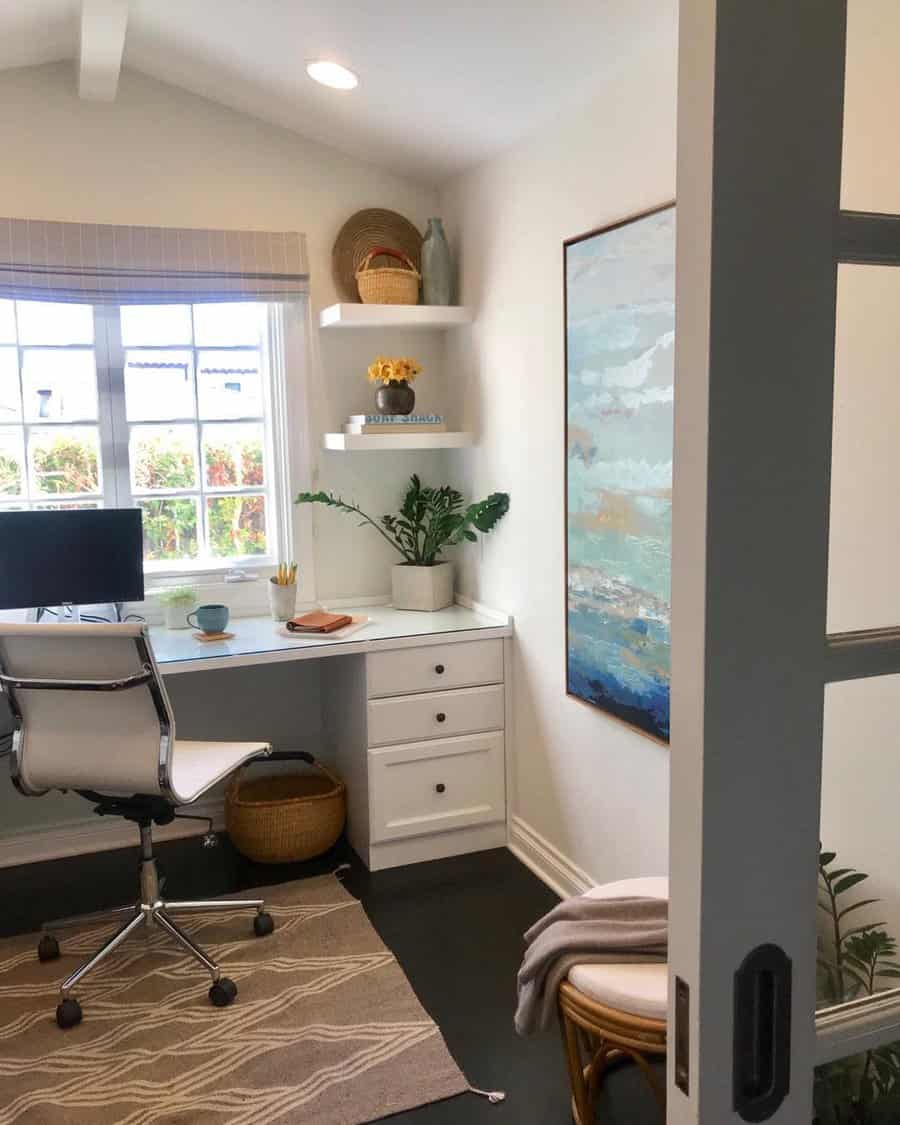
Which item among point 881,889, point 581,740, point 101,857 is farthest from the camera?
point 101,857

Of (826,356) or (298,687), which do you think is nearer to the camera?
(826,356)

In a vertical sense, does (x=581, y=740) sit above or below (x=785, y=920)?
below

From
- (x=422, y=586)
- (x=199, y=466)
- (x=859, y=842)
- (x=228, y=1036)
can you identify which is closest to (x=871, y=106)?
(x=859, y=842)

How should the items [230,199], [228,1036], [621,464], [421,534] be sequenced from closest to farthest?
[228,1036] → [621,464] → [230,199] → [421,534]

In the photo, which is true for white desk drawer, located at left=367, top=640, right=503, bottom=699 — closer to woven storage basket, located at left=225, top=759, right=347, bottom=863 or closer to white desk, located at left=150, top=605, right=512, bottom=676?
white desk, located at left=150, top=605, right=512, bottom=676

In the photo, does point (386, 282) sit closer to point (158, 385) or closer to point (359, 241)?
point (359, 241)

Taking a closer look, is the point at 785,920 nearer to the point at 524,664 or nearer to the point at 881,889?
the point at 881,889

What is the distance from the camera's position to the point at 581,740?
2973 millimetres

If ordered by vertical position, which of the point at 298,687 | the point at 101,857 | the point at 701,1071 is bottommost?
the point at 101,857

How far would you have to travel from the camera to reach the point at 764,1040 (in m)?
0.69

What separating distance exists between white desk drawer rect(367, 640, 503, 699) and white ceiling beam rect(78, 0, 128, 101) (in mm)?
1923

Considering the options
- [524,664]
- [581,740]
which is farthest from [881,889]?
[524,664]

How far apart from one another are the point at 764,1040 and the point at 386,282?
3129 millimetres

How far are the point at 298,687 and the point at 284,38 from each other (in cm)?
218
